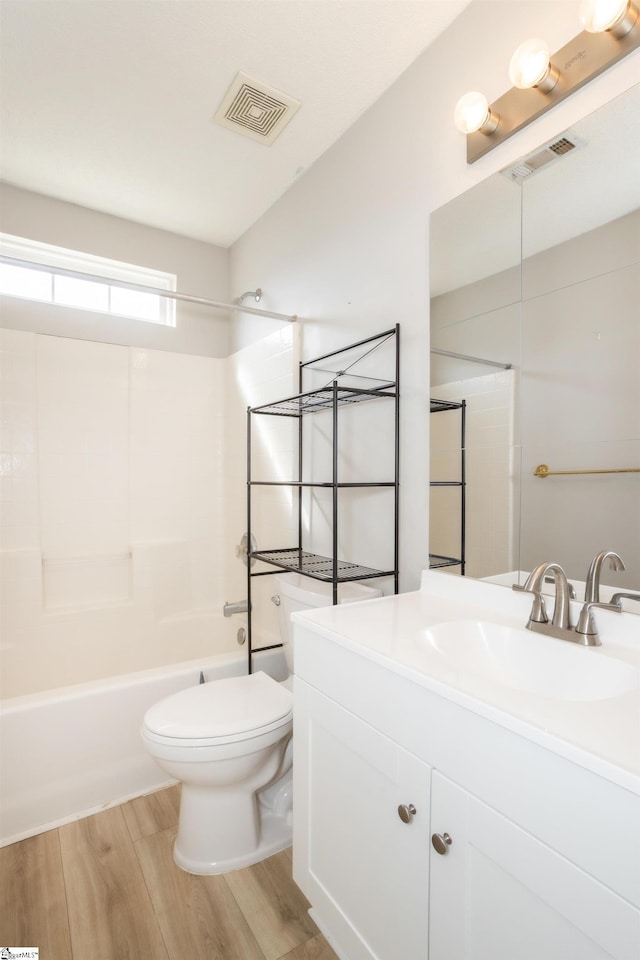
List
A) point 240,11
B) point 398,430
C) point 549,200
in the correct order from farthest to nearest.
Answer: point 398,430 < point 240,11 < point 549,200

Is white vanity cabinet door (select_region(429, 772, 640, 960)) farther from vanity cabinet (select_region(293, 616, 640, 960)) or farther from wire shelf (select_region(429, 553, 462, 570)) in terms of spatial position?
wire shelf (select_region(429, 553, 462, 570))

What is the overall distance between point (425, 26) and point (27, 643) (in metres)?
2.78

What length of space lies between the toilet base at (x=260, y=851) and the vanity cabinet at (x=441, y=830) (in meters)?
0.33

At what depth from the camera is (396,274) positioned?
164 cm

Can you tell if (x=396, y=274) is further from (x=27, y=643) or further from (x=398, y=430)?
(x=27, y=643)

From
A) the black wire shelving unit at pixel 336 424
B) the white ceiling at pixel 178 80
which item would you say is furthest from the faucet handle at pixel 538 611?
the white ceiling at pixel 178 80

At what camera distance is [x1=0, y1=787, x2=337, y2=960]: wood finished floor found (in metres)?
1.22

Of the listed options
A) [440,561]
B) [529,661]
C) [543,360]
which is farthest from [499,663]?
[543,360]

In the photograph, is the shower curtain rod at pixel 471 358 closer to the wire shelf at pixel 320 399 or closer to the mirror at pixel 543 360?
the mirror at pixel 543 360

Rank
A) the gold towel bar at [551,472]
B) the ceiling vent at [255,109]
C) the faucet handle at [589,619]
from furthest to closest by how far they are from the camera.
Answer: the ceiling vent at [255,109], the gold towel bar at [551,472], the faucet handle at [589,619]

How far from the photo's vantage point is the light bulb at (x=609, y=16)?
998 mm

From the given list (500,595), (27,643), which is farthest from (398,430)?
(27,643)

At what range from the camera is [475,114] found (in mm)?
1281

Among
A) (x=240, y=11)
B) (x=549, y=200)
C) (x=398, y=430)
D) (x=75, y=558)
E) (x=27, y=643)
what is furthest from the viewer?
(x=75, y=558)
